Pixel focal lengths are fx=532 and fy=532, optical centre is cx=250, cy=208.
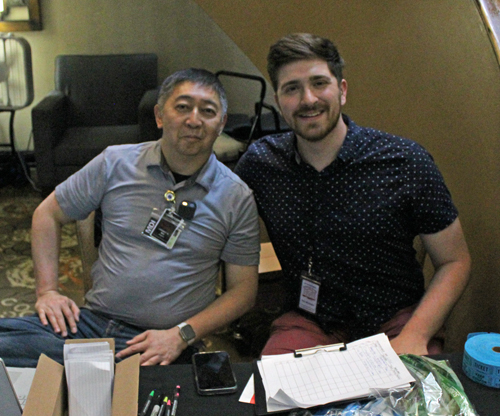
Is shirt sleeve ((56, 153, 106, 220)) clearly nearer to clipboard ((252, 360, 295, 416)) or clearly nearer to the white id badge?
the white id badge

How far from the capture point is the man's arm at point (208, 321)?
1.42 m

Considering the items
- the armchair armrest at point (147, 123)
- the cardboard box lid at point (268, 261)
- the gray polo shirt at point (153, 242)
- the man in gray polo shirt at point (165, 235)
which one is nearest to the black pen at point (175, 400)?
the man in gray polo shirt at point (165, 235)

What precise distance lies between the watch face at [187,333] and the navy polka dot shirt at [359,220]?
35 centimetres

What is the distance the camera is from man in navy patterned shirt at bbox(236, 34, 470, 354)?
4.98ft

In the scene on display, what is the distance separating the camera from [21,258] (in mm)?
3318

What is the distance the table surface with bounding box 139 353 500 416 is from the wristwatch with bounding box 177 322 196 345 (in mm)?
365

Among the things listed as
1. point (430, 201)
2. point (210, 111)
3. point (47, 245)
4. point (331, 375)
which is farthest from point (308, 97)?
point (47, 245)

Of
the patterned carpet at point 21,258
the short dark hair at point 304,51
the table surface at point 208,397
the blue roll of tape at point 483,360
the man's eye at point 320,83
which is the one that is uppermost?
A: the short dark hair at point 304,51

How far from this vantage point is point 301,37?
1587 millimetres

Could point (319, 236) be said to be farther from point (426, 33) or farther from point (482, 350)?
point (426, 33)

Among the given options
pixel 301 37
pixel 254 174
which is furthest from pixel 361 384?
pixel 301 37

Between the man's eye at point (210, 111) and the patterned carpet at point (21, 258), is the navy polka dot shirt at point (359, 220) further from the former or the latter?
the patterned carpet at point (21, 258)

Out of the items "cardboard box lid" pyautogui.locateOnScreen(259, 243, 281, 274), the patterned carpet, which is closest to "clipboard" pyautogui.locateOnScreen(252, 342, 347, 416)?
"cardboard box lid" pyautogui.locateOnScreen(259, 243, 281, 274)

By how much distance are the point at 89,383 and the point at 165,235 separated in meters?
0.67
